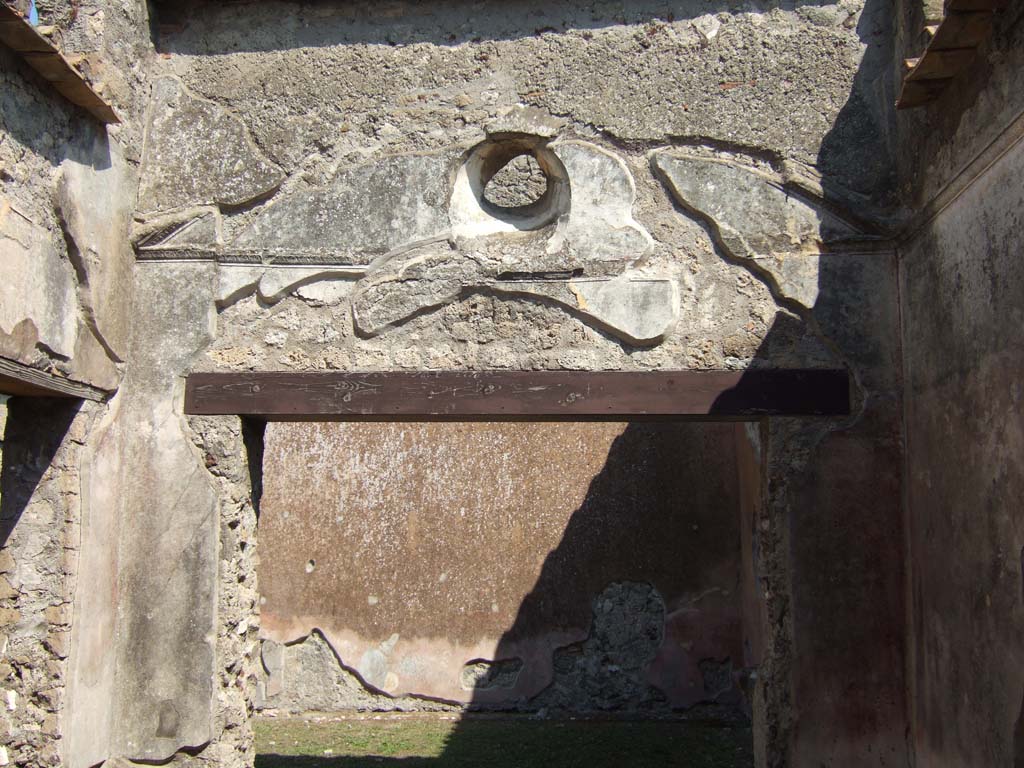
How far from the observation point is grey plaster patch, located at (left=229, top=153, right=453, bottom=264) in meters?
3.74

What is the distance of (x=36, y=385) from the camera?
319 cm

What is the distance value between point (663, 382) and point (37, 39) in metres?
2.35

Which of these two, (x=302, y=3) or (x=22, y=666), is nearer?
(x=22, y=666)

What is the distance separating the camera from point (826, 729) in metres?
3.37

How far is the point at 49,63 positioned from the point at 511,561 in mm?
4790

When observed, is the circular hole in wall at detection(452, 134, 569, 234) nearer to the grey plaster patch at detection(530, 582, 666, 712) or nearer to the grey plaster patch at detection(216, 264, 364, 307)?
the grey plaster patch at detection(216, 264, 364, 307)

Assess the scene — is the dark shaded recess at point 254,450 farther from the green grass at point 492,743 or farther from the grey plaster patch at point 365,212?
the green grass at point 492,743

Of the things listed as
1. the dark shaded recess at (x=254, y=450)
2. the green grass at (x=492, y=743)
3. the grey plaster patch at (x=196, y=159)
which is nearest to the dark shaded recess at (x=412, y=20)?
the grey plaster patch at (x=196, y=159)

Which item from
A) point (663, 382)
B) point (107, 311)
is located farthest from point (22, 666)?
point (663, 382)

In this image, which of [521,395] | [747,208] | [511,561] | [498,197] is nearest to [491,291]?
[521,395]

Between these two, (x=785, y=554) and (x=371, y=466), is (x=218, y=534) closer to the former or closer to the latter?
(x=785, y=554)

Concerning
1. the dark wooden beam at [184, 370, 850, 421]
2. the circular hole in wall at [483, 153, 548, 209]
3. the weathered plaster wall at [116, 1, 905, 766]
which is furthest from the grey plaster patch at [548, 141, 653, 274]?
the dark wooden beam at [184, 370, 850, 421]

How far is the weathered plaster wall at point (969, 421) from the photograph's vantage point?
2.63m

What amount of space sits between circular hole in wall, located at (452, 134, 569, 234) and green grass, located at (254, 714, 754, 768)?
313 centimetres
